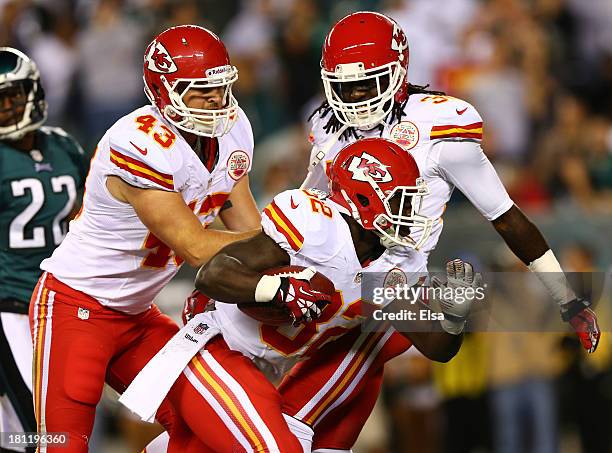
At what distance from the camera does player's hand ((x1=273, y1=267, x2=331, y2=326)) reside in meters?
3.65

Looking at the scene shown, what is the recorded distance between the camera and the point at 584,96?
873 centimetres

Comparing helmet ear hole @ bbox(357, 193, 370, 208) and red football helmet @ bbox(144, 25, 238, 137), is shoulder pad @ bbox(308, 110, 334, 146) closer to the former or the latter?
red football helmet @ bbox(144, 25, 238, 137)

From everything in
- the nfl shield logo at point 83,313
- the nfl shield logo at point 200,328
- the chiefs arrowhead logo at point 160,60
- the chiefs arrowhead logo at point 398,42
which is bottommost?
the nfl shield logo at point 83,313

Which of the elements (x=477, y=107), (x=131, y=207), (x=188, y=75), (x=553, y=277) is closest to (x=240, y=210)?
(x=131, y=207)

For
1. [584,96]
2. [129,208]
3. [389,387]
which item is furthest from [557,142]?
[129,208]

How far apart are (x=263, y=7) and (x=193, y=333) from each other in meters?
5.57

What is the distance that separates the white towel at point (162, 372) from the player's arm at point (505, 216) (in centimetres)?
103

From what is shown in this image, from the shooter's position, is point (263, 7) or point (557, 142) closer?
point (557, 142)

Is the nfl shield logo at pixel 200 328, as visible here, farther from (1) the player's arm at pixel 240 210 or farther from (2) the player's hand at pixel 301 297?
(1) the player's arm at pixel 240 210

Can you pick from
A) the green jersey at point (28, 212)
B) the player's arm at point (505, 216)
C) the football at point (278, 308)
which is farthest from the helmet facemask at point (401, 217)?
the green jersey at point (28, 212)

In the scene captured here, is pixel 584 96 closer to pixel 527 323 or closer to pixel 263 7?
pixel 263 7

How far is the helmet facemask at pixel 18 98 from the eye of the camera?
4895mm

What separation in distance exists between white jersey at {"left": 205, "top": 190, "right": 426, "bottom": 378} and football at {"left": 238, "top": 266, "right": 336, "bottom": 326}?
52 millimetres

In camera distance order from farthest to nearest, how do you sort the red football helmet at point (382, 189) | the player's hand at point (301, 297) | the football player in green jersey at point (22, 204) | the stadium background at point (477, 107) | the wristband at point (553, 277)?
the stadium background at point (477, 107)
the football player in green jersey at point (22, 204)
the wristband at point (553, 277)
the red football helmet at point (382, 189)
the player's hand at point (301, 297)
